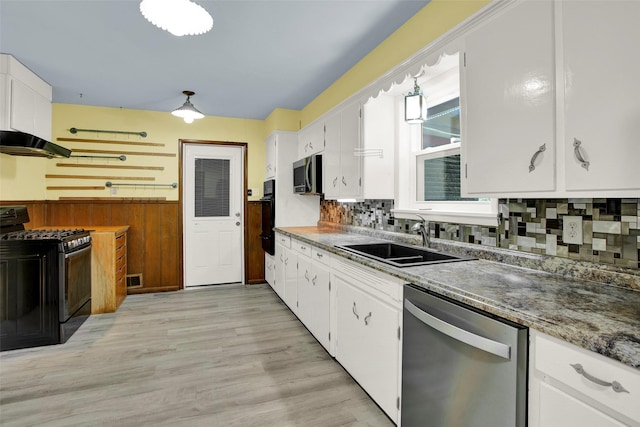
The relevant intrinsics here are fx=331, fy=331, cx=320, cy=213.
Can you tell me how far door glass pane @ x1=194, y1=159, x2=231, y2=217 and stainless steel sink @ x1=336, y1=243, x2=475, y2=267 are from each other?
9.83 ft

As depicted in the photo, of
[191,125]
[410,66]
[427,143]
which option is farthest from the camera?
[191,125]

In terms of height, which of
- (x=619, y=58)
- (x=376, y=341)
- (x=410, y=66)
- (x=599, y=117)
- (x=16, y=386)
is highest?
(x=410, y=66)

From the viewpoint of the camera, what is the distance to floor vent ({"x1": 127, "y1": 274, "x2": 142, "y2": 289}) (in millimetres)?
4462

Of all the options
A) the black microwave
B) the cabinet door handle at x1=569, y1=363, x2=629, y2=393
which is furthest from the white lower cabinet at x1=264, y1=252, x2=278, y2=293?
the cabinet door handle at x1=569, y1=363, x2=629, y2=393

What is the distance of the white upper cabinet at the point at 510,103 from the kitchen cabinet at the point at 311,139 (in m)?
2.03

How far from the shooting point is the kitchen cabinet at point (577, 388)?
796 mm

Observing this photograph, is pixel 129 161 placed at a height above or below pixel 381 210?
above

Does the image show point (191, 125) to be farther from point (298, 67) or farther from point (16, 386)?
point (16, 386)

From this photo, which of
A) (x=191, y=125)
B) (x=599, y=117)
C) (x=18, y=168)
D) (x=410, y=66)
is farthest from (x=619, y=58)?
(x=18, y=168)

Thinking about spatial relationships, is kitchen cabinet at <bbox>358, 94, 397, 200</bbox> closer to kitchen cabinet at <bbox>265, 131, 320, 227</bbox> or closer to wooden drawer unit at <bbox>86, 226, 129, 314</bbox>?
kitchen cabinet at <bbox>265, 131, 320, 227</bbox>

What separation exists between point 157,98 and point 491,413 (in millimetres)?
4425

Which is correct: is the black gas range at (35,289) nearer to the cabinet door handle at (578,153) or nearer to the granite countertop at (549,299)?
the granite countertop at (549,299)

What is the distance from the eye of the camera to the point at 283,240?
385 centimetres

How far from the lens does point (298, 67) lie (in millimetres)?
3139
